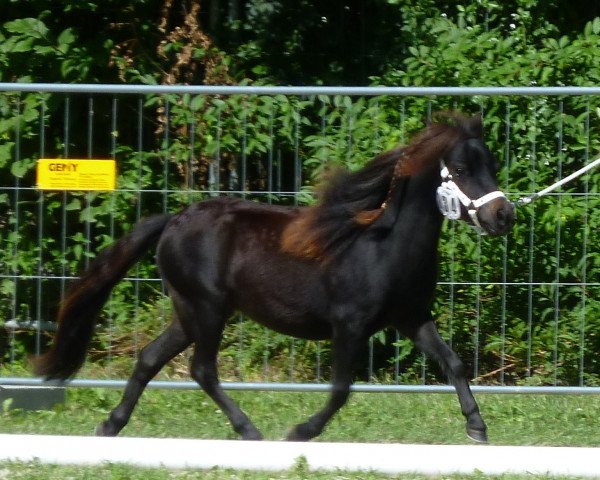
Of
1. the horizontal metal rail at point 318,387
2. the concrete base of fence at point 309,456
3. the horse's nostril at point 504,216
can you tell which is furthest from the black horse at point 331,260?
the horizontal metal rail at point 318,387

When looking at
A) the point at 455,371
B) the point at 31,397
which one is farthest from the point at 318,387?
the point at 31,397

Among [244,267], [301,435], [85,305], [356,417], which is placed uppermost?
[244,267]

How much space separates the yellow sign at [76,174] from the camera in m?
6.79

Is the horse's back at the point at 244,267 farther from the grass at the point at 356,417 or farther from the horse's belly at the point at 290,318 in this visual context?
the grass at the point at 356,417

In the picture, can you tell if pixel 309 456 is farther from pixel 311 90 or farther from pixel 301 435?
pixel 311 90

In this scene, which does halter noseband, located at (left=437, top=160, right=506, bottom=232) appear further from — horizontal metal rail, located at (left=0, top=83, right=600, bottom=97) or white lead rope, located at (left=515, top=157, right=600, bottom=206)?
horizontal metal rail, located at (left=0, top=83, right=600, bottom=97)

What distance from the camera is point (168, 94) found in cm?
679

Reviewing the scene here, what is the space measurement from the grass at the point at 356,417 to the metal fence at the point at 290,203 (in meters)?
0.18

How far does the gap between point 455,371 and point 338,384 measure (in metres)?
0.57

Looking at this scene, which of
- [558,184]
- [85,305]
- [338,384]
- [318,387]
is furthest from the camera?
[318,387]

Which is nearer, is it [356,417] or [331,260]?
[331,260]

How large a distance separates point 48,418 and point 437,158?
2658 millimetres

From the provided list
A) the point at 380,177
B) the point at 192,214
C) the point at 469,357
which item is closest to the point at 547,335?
the point at 469,357

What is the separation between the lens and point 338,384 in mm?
5648
